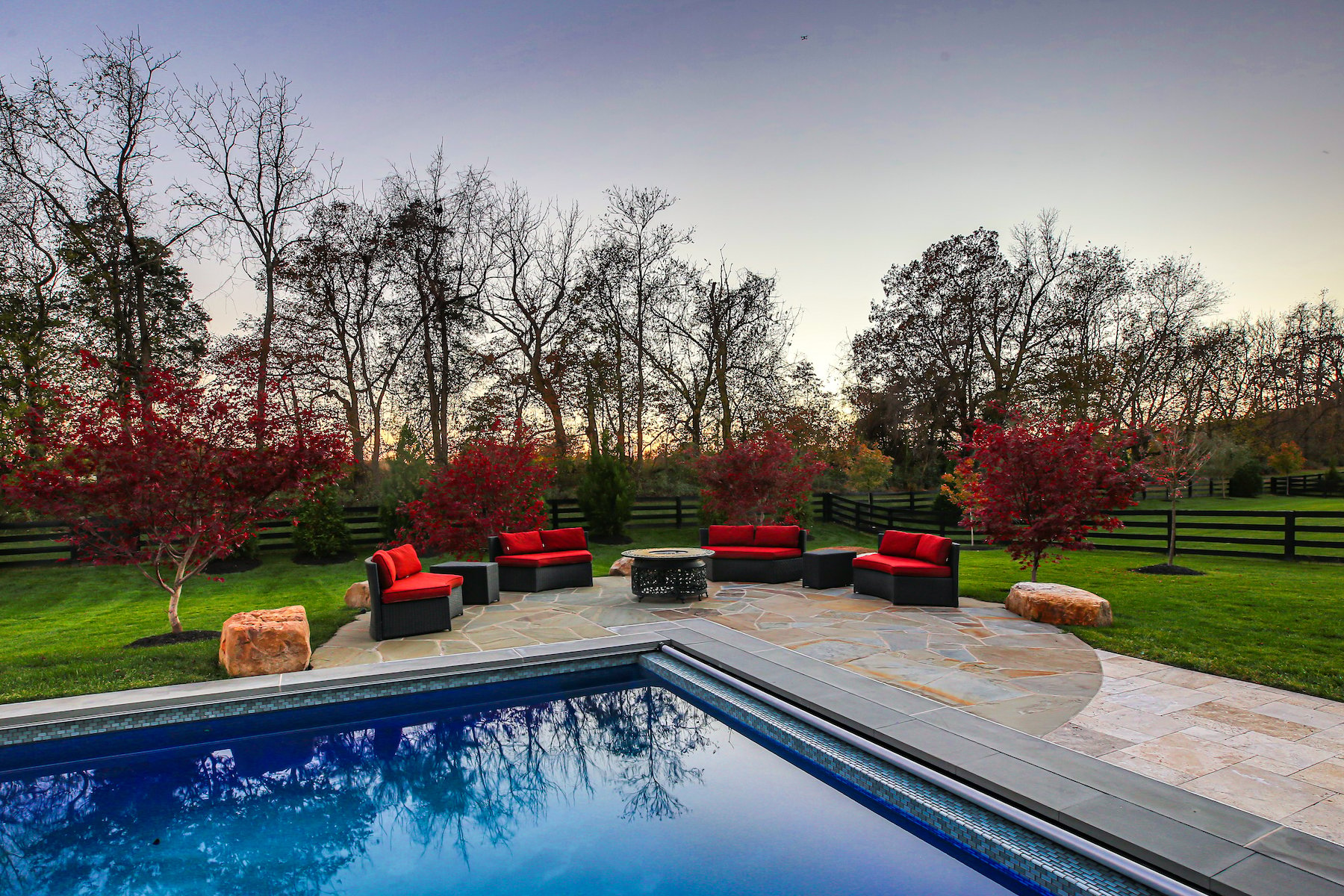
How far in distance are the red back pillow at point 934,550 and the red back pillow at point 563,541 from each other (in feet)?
14.4

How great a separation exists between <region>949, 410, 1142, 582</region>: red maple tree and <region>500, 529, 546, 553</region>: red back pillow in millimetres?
5604

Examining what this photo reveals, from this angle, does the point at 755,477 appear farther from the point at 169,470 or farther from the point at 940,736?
the point at 940,736

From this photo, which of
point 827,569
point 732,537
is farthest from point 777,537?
point 827,569

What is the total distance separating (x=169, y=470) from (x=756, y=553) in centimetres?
659

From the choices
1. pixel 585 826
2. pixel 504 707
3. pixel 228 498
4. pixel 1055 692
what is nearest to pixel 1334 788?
pixel 1055 692

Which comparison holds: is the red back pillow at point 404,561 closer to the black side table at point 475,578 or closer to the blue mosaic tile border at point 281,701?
the black side table at point 475,578

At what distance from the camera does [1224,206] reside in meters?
11.5

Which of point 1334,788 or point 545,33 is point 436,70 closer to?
point 545,33

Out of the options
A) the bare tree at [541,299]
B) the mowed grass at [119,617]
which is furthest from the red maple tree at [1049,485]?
the bare tree at [541,299]

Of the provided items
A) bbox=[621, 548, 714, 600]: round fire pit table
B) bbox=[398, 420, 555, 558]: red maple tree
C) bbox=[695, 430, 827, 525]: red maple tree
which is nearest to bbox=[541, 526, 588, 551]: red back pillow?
bbox=[398, 420, 555, 558]: red maple tree

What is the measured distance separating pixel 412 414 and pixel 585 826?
16404mm

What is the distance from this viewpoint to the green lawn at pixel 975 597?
501 centimetres

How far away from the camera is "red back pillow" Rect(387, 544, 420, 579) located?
22.5 ft

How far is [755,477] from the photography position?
13.4 metres
